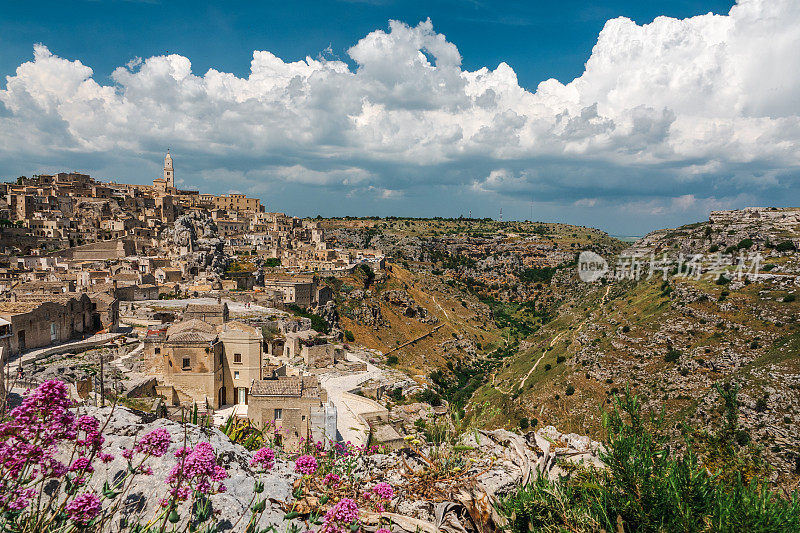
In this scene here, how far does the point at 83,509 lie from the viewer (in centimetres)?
286

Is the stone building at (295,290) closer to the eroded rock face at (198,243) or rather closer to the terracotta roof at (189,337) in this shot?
the eroded rock face at (198,243)

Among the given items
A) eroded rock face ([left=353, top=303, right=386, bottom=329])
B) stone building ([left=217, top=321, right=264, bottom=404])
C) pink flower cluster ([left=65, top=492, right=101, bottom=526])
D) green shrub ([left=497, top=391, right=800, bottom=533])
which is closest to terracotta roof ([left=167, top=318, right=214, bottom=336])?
stone building ([left=217, top=321, right=264, bottom=404])

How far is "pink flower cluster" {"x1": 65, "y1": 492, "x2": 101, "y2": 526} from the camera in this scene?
9.26 feet

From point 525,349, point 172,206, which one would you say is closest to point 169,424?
point 525,349

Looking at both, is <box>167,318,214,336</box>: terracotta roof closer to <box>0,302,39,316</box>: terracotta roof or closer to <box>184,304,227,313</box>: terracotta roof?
<box>0,302,39,316</box>: terracotta roof

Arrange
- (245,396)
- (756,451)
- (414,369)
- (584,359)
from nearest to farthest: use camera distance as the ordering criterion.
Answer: (756,451) → (245,396) → (584,359) → (414,369)

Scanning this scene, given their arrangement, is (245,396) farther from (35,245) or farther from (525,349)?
(35,245)

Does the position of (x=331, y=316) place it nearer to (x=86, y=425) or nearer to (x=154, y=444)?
(x=154, y=444)

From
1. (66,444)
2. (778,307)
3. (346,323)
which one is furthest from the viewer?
(346,323)

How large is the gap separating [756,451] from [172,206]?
8279 cm

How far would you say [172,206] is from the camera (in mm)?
73375

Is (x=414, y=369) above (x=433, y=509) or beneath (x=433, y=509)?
beneath

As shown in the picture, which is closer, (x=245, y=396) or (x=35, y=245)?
(x=245, y=396)

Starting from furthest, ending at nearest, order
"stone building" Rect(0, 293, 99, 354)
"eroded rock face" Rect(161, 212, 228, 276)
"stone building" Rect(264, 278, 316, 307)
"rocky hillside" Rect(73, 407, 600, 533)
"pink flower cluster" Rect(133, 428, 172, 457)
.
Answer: "eroded rock face" Rect(161, 212, 228, 276) → "stone building" Rect(264, 278, 316, 307) → "stone building" Rect(0, 293, 99, 354) → "rocky hillside" Rect(73, 407, 600, 533) → "pink flower cluster" Rect(133, 428, 172, 457)
